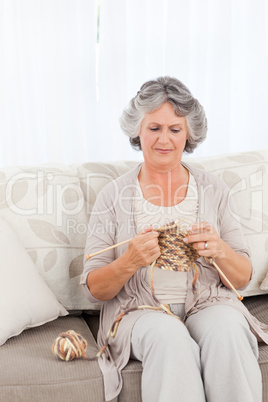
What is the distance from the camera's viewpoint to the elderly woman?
134 centimetres

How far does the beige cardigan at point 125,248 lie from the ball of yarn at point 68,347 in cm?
7

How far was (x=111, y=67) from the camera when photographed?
94.4 inches

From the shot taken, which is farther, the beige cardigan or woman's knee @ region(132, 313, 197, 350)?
the beige cardigan

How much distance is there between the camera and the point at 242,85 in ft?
8.55

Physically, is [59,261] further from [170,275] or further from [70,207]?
[170,275]

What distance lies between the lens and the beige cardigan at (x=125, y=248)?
62.1 inches

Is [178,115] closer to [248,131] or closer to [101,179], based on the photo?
[101,179]

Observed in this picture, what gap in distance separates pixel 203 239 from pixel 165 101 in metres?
0.49

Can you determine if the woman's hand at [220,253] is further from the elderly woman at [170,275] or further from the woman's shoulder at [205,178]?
the woman's shoulder at [205,178]

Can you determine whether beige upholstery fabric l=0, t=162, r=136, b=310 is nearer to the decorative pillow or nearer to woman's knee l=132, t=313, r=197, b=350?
the decorative pillow

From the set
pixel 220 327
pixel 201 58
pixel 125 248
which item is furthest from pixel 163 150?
pixel 201 58

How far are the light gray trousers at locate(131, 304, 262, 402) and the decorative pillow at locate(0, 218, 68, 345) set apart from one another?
0.37 m

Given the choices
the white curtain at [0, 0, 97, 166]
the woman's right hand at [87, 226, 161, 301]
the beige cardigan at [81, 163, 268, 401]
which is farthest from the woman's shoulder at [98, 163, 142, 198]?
the white curtain at [0, 0, 97, 166]

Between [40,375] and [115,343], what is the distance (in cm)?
24
